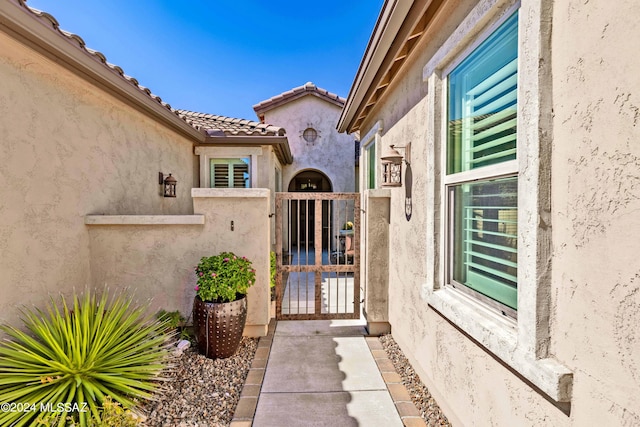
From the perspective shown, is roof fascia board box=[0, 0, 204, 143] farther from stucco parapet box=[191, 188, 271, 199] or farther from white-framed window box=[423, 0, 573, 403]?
white-framed window box=[423, 0, 573, 403]

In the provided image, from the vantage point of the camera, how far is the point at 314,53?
20250 millimetres

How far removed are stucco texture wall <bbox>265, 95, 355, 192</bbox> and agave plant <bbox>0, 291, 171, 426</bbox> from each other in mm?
12328

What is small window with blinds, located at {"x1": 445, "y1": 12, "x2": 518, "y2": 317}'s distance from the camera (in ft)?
8.75

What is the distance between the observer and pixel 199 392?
13.9ft

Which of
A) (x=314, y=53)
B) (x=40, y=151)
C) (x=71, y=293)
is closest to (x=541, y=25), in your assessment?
(x=40, y=151)

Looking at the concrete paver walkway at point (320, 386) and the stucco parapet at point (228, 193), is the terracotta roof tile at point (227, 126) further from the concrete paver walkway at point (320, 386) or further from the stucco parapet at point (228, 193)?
the concrete paver walkway at point (320, 386)

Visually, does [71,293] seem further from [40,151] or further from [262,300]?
[262,300]

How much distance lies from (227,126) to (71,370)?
8.66 m

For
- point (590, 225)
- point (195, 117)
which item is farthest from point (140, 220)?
point (195, 117)

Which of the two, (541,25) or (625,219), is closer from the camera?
(625,219)

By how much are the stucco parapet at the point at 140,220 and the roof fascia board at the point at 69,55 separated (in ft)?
7.54

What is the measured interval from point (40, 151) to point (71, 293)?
2.24 metres

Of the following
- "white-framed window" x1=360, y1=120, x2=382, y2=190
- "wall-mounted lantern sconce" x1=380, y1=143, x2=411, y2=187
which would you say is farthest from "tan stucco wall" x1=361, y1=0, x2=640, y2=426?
"white-framed window" x1=360, y1=120, x2=382, y2=190

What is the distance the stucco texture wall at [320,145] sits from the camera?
15.7 meters
